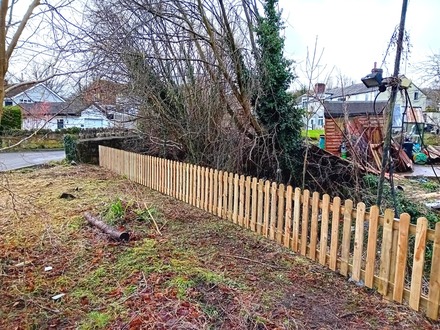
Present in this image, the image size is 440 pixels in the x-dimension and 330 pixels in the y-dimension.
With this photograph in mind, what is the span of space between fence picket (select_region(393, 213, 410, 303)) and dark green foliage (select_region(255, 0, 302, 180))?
17.7 feet

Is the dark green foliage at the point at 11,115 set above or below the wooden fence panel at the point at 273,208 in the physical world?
above

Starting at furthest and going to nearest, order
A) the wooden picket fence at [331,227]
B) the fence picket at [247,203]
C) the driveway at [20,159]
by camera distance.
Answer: the driveway at [20,159], the fence picket at [247,203], the wooden picket fence at [331,227]

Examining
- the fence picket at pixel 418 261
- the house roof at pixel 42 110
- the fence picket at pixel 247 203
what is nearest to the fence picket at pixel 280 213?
the fence picket at pixel 247 203

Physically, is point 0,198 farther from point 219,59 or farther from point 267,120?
point 267,120

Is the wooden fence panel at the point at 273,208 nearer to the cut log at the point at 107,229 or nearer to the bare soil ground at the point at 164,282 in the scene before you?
the bare soil ground at the point at 164,282

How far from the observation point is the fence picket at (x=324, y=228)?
13.3 feet

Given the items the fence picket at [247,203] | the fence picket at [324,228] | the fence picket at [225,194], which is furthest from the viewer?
the fence picket at [225,194]

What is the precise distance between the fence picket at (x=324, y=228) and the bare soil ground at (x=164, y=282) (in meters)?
0.15

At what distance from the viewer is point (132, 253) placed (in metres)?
4.03

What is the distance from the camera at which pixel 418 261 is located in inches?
121

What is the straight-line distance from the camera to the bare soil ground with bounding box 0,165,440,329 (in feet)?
8.96

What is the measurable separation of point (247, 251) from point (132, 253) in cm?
149

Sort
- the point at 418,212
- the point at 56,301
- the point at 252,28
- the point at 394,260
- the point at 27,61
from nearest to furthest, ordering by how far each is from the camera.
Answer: the point at 56,301 → the point at 394,260 → the point at 27,61 → the point at 418,212 → the point at 252,28

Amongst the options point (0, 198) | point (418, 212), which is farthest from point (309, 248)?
point (0, 198)
